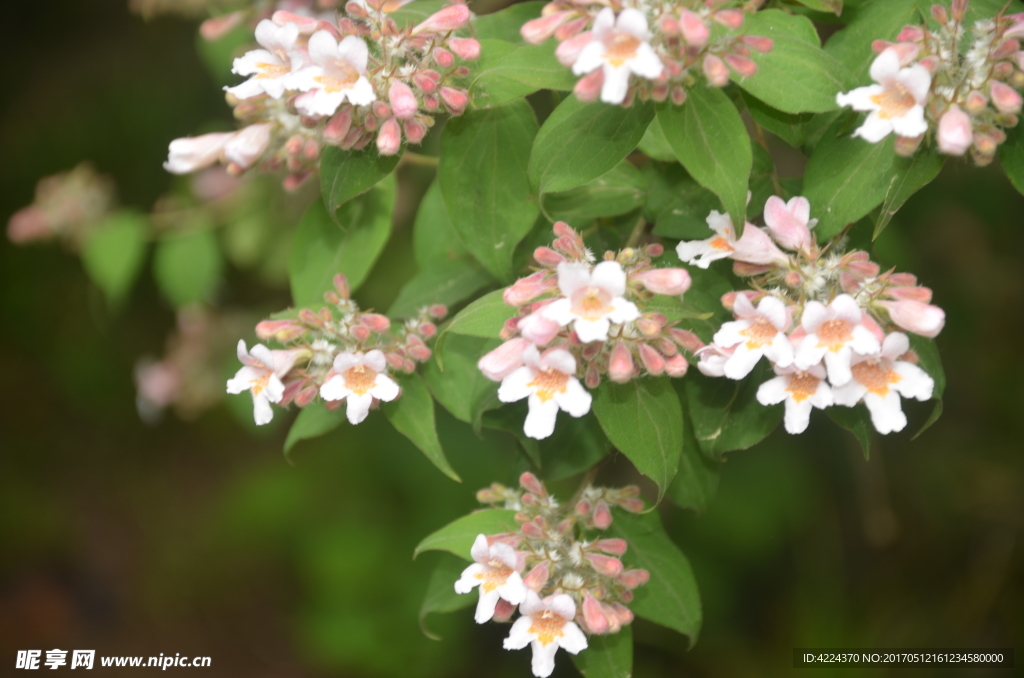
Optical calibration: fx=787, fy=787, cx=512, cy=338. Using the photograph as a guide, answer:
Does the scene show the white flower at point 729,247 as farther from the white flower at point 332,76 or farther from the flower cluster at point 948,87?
the white flower at point 332,76

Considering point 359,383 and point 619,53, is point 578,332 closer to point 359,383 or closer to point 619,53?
point 619,53

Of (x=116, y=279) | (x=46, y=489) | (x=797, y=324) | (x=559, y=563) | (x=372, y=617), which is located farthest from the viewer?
(x=46, y=489)

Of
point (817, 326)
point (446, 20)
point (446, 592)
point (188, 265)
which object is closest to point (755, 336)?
point (817, 326)

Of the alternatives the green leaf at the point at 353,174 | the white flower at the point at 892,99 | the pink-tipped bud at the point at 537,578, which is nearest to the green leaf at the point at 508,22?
the green leaf at the point at 353,174

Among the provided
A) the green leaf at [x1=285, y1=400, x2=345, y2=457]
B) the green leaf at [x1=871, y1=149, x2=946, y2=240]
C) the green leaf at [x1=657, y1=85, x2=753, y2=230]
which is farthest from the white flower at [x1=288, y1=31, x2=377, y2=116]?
→ the green leaf at [x1=871, y1=149, x2=946, y2=240]

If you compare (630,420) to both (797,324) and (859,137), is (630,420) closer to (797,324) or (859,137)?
(797,324)

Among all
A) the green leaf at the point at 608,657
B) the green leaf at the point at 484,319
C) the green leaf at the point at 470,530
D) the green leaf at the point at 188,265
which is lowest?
the green leaf at the point at 188,265

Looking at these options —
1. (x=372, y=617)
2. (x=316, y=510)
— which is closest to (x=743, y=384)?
(x=372, y=617)
